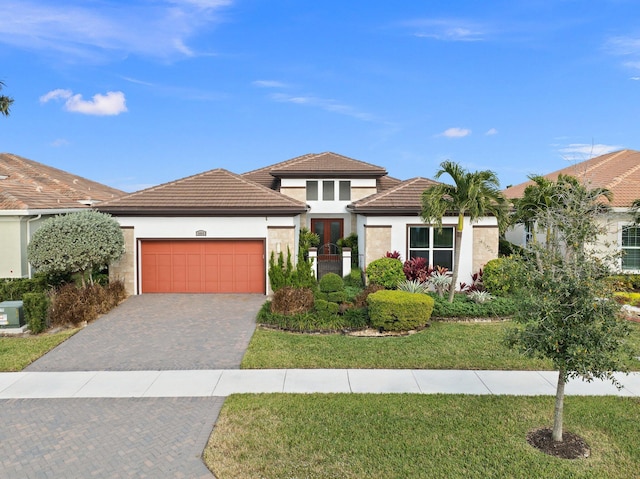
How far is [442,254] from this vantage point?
59.6 feet

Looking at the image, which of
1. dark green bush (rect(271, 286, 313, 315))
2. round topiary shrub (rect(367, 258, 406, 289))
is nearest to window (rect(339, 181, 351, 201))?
round topiary shrub (rect(367, 258, 406, 289))

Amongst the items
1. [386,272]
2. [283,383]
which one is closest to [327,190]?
[386,272]

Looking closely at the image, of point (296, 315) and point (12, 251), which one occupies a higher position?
point (12, 251)

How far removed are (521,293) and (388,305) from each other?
A: 246 inches

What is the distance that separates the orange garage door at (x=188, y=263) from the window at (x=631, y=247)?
601 inches

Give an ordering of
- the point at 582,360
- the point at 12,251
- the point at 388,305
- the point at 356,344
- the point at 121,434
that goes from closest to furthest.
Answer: the point at 582,360
the point at 121,434
the point at 356,344
the point at 388,305
the point at 12,251

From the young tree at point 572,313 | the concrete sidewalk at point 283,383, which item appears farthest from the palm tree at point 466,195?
the young tree at point 572,313

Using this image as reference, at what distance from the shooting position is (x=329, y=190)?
27.0 m

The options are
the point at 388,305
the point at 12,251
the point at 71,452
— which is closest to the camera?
the point at 71,452

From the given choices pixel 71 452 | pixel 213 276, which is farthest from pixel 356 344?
pixel 213 276

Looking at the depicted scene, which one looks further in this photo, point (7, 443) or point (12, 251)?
point (12, 251)

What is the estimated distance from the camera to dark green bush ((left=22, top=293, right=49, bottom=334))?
1348 cm

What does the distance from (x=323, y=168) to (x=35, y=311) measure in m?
16.8

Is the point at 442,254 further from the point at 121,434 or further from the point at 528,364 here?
the point at 121,434
